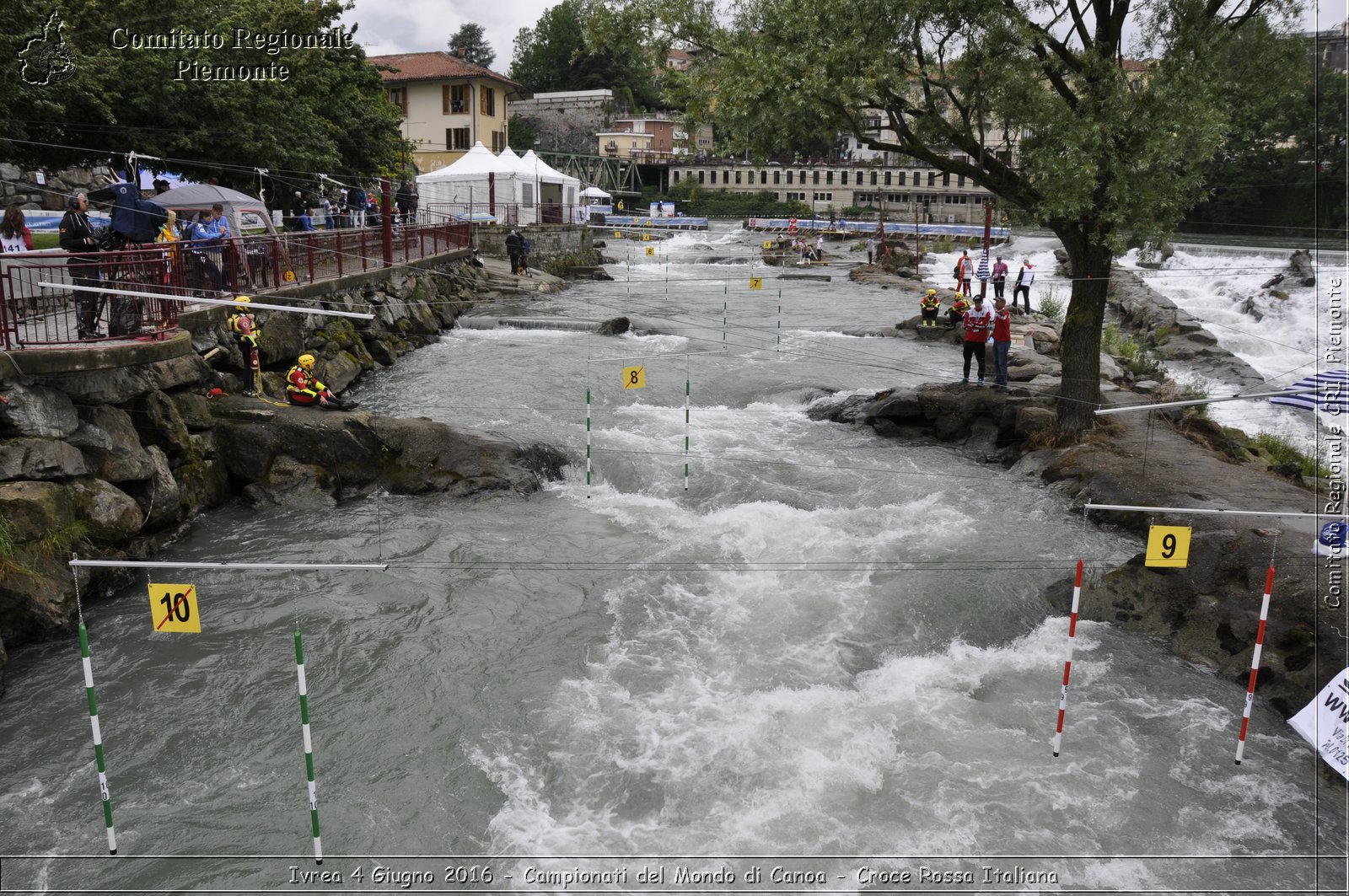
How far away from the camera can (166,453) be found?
13.2m

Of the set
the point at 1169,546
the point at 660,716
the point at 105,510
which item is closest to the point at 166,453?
the point at 105,510

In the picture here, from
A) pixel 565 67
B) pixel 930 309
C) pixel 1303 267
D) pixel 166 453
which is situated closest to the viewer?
pixel 166 453

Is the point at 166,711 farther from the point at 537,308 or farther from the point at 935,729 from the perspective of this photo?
the point at 537,308

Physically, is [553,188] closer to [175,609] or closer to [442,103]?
[442,103]

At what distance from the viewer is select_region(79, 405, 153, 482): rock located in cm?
1184

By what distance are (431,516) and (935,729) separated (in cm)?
776

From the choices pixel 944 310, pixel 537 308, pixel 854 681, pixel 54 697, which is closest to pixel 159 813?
pixel 54 697

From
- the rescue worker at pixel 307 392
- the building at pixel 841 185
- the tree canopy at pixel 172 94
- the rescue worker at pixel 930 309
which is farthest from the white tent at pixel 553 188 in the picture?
the building at pixel 841 185

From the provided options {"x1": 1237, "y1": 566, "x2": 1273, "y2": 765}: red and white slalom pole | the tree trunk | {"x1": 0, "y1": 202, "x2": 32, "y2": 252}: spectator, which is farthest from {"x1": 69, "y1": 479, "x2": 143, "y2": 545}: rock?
the tree trunk

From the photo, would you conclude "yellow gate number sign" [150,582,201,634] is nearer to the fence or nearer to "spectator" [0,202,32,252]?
the fence

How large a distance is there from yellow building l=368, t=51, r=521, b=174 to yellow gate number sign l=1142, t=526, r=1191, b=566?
2350 inches

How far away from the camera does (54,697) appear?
9.30 meters

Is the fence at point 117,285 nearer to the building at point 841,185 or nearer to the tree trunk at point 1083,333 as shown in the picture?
the tree trunk at point 1083,333

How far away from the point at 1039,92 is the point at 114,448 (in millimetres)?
13605
